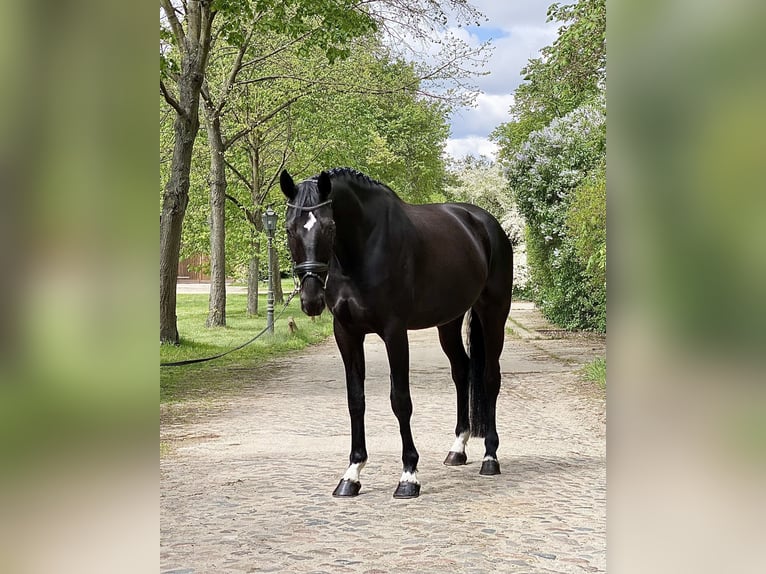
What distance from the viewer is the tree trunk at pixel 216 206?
17953 mm

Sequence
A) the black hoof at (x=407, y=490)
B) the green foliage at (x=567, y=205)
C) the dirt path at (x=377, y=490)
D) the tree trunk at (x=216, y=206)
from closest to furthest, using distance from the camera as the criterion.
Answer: the dirt path at (x=377, y=490), the black hoof at (x=407, y=490), the green foliage at (x=567, y=205), the tree trunk at (x=216, y=206)

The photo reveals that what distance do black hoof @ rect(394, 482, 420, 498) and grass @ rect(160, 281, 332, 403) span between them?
199 inches

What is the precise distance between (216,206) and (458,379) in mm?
12360

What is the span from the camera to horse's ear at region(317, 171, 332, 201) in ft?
17.2

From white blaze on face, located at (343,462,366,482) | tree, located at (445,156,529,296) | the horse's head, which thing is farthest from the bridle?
tree, located at (445,156,529,296)

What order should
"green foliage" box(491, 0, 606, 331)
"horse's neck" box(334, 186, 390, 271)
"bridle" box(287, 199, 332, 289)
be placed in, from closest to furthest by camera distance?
"bridle" box(287, 199, 332, 289) < "horse's neck" box(334, 186, 390, 271) < "green foliage" box(491, 0, 606, 331)

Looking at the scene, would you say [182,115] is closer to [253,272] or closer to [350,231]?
[350,231]

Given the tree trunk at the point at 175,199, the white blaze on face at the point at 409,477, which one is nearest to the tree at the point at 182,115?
the tree trunk at the point at 175,199

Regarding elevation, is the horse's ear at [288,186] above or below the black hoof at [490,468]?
above

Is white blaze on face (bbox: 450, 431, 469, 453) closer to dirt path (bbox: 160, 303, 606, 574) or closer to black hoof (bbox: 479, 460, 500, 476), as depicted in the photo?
dirt path (bbox: 160, 303, 606, 574)

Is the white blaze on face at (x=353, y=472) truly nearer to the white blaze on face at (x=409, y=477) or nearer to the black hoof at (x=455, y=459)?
the white blaze on face at (x=409, y=477)
